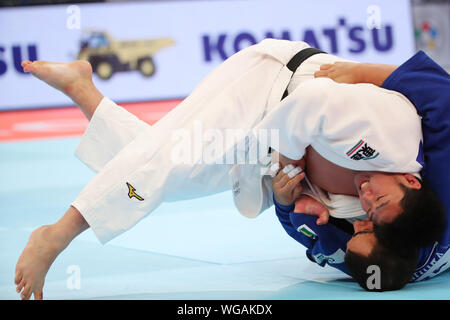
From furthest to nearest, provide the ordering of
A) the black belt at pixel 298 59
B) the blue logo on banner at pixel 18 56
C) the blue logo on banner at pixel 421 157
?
1. the blue logo on banner at pixel 18 56
2. the black belt at pixel 298 59
3. the blue logo on banner at pixel 421 157

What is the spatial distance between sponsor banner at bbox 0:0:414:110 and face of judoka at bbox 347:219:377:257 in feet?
10.8

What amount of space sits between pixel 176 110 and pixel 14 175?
82.1 inches

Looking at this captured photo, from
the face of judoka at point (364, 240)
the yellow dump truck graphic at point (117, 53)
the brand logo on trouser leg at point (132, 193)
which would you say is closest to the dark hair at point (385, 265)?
the face of judoka at point (364, 240)

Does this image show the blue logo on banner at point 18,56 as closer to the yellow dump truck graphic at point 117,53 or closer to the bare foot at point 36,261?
the yellow dump truck graphic at point 117,53

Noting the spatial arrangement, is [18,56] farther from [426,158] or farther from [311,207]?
[426,158]

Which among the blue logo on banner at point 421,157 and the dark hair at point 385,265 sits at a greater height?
the blue logo on banner at point 421,157

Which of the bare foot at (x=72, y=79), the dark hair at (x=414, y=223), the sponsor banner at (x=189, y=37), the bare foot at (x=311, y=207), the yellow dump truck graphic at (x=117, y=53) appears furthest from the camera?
the sponsor banner at (x=189, y=37)

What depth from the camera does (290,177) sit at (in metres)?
1.92

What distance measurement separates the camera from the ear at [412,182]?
1691 mm

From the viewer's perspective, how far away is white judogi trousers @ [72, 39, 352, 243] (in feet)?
6.05

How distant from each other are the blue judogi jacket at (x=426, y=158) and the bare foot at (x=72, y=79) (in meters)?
0.89

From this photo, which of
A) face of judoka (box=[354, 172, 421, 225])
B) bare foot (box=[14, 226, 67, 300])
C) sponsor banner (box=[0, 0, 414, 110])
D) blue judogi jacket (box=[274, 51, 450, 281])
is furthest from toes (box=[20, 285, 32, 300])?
sponsor banner (box=[0, 0, 414, 110])

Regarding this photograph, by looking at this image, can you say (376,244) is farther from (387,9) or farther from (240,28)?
(387,9)
